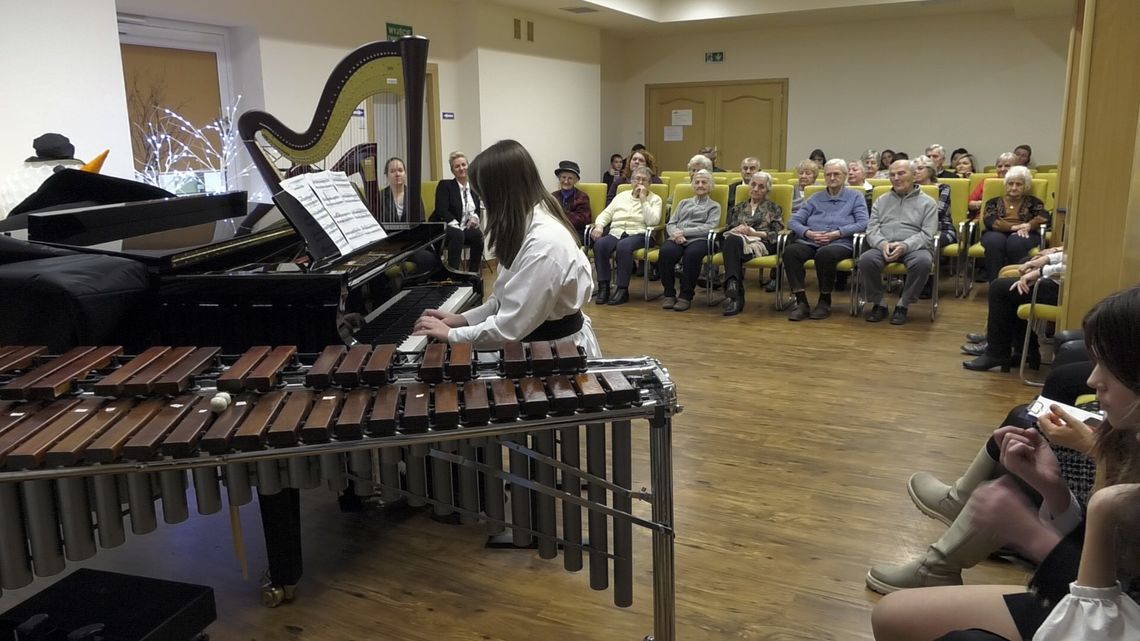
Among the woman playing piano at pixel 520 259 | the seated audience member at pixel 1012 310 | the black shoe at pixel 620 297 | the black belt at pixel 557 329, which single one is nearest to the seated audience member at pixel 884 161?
the black shoe at pixel 620 297

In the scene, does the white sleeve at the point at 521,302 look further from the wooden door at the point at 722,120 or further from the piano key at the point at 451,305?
the wooden door at the point at 722,120

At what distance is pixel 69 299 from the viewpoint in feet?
A: 7.40

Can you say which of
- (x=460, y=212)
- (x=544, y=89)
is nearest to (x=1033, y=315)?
(x=460, y=212)

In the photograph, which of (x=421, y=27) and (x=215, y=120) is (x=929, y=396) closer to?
(x=215, y=120)

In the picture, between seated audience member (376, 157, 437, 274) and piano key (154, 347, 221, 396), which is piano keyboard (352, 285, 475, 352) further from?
piano key (154, 347, 221, 396)

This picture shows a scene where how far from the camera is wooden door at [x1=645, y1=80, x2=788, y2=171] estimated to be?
40.8 ft

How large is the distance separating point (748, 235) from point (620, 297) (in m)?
1.18

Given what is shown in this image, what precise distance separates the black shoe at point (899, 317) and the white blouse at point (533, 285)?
3983 mm

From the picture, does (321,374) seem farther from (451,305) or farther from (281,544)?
(451,305)

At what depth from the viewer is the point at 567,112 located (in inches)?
442

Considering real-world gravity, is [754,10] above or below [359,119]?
above

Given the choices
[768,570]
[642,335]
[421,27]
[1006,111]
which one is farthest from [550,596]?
[1006,111]

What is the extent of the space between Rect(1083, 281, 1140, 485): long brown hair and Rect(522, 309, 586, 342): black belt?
1.76 metres

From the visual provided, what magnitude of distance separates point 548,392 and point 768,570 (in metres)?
1.18
